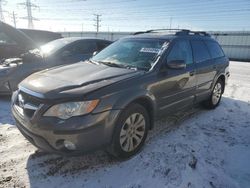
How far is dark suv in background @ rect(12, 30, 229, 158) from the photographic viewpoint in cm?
286

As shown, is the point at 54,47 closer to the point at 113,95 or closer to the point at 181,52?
the point at 181,52

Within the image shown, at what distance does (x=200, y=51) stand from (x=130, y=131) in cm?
251

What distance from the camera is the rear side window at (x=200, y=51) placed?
482 cm

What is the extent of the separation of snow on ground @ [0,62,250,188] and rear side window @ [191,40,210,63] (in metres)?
1.31

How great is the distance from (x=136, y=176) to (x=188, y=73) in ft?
7.01

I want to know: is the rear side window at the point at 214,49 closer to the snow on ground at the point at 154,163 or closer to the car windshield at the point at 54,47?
the snow on ground at the point at 154,163

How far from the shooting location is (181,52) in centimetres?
441

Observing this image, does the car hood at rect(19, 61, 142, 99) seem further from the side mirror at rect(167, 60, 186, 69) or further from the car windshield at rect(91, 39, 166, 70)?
the side mirror at rect(167, 60, 186, 69)

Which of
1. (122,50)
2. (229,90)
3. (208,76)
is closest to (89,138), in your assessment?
(122,50)

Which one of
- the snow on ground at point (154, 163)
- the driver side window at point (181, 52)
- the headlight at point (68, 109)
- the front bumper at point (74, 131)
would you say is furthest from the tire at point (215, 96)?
the headlight at point (68, 109)

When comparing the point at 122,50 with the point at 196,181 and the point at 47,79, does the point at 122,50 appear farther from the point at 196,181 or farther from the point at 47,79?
the point at 196,181

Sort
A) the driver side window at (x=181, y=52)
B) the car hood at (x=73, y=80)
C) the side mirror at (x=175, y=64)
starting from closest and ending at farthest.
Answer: the car hood at (x=73, y=80) < the side mirror at (x=175, y=64) < the driver side window at (x=181, y=52)

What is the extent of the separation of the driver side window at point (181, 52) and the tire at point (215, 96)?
4.74ft

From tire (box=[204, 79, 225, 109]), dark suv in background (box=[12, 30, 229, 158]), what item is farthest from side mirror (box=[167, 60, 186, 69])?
tire (box=[204, 79, 225, 109])
